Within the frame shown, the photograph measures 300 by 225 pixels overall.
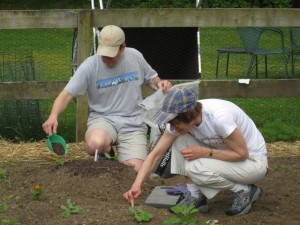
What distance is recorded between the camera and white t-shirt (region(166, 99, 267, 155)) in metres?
4.93

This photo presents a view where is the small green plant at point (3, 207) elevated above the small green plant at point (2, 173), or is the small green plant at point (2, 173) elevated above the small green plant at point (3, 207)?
the small green plant at point (3, 207)

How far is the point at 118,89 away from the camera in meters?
6.38

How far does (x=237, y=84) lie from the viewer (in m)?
7.39

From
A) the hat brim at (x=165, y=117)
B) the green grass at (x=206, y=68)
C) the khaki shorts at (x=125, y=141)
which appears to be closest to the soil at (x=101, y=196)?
the khaki shorts at (x=125, y=141)

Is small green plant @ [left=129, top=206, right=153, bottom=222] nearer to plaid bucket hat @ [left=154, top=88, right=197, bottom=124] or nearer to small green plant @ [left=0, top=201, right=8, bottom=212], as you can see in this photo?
plaid bucket hat @ [left=154, top=88, right=197, bottom=124]

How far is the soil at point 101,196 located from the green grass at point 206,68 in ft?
5.22

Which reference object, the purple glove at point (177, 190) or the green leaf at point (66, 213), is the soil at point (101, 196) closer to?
the green leaf at point (66, 213)

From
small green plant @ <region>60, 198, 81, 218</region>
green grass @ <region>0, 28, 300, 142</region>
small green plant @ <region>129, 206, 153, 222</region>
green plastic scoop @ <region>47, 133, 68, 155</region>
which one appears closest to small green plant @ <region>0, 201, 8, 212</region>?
small green plant @ <region>60, 198, 81, 218</region>

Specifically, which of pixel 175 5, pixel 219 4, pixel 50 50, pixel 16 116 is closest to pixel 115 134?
pixel 16 116

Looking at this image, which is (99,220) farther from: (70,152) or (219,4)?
(219,4)

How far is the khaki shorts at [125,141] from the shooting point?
632 cm

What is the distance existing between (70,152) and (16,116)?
1.09 m

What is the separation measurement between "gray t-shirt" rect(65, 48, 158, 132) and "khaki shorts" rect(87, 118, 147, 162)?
0.05m

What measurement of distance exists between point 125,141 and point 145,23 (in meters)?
1.40
